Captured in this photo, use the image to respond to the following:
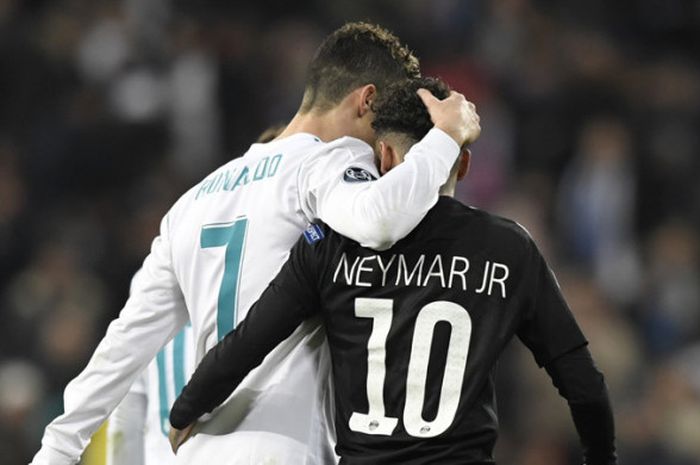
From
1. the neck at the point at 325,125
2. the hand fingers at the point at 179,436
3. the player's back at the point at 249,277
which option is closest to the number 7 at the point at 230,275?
the player's back at the point at 249,277

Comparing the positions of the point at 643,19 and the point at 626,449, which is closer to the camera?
the point at 626,449

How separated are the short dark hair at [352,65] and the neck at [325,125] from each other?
0.08 feet

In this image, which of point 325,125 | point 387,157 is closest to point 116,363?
point 325,125

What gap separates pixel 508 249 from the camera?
10.6 ft

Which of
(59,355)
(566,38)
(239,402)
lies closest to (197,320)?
(239,402)

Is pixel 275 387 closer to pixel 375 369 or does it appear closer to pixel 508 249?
pixel 375 369

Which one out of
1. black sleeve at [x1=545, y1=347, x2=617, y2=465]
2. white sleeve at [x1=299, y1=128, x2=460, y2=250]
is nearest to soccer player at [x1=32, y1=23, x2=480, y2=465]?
white sleeve at [x1=299, y1=128, x2=460, y2=250]

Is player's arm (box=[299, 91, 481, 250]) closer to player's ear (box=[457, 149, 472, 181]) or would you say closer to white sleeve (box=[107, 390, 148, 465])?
player's ear (box=[457, 149, 472, 181])

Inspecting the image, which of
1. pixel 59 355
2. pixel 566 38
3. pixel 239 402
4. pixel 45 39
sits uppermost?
pixel 566 38

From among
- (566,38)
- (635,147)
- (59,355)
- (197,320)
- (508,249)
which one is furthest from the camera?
(566,38)

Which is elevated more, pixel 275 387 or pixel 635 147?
pixel 635 147

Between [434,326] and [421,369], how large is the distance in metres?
0.10

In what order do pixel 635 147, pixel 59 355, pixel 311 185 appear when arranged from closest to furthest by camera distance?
pixel 311 185 → pixel 59 355 → pixel 635 147

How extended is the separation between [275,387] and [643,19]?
27.9ft
